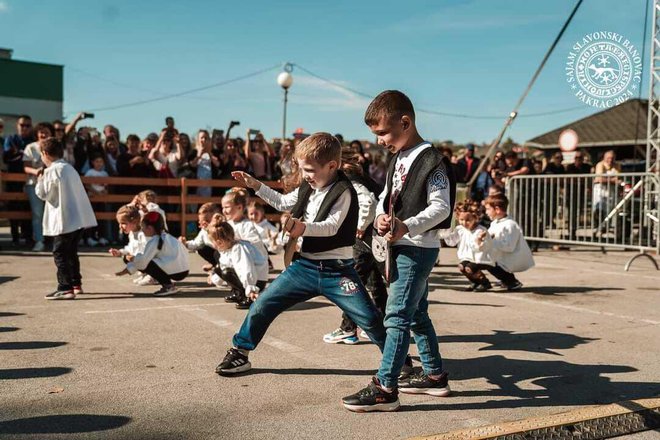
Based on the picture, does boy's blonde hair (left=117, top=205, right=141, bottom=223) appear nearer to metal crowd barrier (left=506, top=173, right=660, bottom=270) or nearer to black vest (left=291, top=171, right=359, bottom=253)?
black vest (left=291, top=171, right=359, bottom=253)

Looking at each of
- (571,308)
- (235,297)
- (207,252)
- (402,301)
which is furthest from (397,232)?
(207,252)

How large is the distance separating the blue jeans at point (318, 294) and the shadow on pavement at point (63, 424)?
1107 millimetres

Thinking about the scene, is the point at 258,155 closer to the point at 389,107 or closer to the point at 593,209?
the point at 593,209

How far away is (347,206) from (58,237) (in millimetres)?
4430

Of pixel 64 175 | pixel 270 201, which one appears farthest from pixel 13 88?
pixel 270 201

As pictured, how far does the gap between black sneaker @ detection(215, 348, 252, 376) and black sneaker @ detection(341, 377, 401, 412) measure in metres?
0.97

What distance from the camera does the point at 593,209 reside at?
1320 centimetres

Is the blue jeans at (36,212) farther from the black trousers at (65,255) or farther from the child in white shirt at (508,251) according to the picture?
the child in white shirt at (508,251)

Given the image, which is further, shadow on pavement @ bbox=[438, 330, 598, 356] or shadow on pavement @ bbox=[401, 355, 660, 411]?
shadow on pavement @ bbox=[438, 330, 598, 356]

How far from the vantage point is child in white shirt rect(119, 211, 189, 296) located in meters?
8.09

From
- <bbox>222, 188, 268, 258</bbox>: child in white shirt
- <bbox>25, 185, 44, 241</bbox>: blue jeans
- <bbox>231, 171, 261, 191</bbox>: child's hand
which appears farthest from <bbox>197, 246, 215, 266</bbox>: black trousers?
<bbox>25, 185, 44, 241</bbox>: blue jeans

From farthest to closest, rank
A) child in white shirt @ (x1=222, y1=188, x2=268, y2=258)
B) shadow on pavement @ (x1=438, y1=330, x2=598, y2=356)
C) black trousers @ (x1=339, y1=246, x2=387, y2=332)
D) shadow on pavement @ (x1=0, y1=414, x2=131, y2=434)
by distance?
1. child in white shirt @ (x1=222, y1=188, x2=268, y2=258)
2. black trousers @ (x1=339, y1=246, x2=387, y2=332)
3. shadow on pavement @ (x1=438, y1=330, x2=598, y2=356)
4. shadow on pavement @ (x1=0, y1=414, x2=131, y2=434)

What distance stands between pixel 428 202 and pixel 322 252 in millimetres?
830

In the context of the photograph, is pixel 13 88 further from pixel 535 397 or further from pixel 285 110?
pixel 535 397
